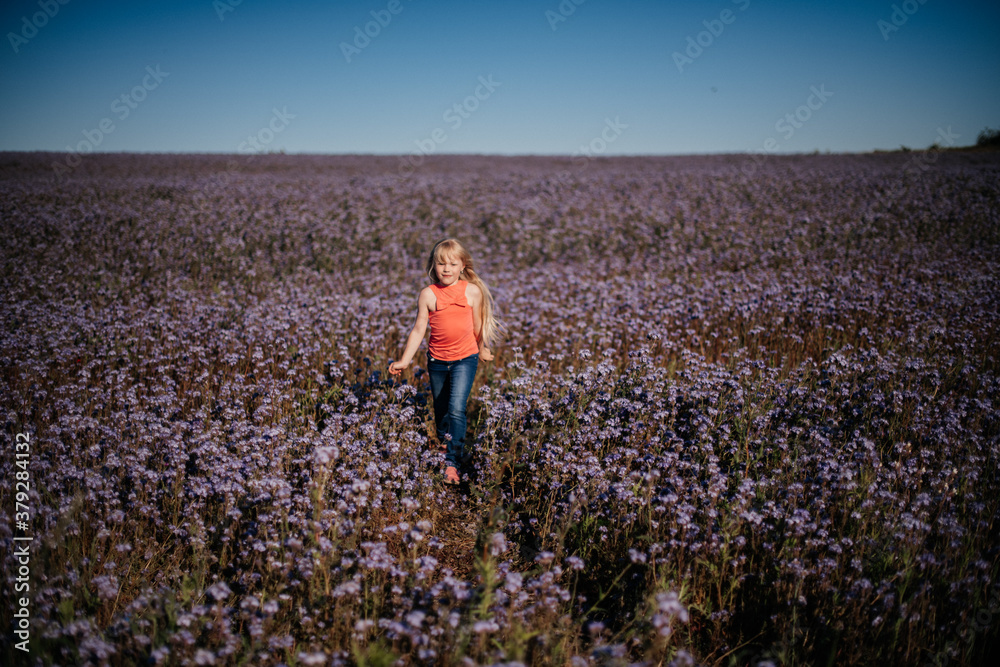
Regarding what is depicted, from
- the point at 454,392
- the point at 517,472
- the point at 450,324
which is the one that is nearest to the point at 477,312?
the point at 450,324

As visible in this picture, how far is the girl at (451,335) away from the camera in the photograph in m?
3.77

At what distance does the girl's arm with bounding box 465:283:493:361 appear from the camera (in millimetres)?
3971

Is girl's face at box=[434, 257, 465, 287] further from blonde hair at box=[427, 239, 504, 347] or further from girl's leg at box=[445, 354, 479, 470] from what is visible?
girl's leg at box=[445, 354, 479, 470]

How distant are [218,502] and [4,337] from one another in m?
4.00

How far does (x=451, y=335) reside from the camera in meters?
3.82

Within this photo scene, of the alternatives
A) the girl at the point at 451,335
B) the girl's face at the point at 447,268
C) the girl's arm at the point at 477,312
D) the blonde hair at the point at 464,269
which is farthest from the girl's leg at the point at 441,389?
the girl's face at the point at 447,268

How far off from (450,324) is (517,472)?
129 centimetres

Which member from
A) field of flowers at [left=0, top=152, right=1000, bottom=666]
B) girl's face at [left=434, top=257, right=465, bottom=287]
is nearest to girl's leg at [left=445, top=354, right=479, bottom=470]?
field of flowers at [left=0, top=152, right=1000, bottom=666]

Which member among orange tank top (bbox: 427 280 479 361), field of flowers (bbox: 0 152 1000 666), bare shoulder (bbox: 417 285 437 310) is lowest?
field of flowers (bbox: 0 152 1000 666)

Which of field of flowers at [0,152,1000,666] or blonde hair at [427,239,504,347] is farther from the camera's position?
blonde hair at [427,239,504,347]

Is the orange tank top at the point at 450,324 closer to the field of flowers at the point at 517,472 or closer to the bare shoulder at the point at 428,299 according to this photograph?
the bare shoulder at the point at 428,299

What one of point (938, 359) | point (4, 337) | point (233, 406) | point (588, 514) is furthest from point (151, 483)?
point (938, 359)

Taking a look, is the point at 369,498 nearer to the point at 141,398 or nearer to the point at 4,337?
the point at 141,398

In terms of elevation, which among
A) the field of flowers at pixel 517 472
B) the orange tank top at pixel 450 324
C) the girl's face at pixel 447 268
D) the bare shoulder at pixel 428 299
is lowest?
the field of flowers at pixel 517 472
